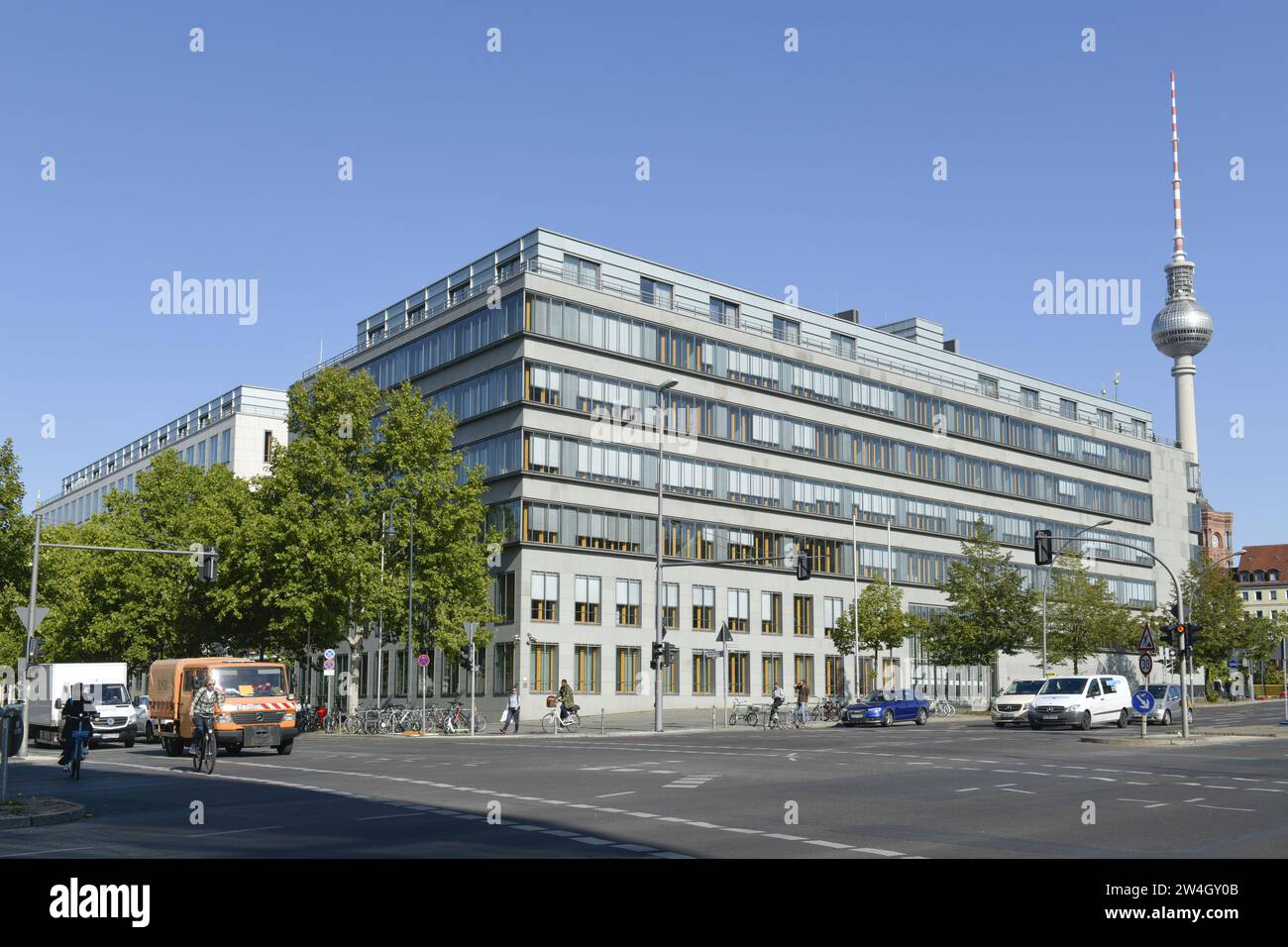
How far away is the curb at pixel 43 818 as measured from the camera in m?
14.1

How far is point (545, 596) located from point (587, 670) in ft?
14.9

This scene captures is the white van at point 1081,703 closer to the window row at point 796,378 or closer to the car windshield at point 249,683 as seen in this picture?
the car windshield at point 249,683

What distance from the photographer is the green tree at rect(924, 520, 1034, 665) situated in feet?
212

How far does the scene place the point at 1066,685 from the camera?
44.2 meters

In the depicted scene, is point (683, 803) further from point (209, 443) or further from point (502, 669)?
point (209, 443)

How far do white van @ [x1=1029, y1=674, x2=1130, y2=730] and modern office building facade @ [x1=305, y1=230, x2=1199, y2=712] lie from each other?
40.2ft

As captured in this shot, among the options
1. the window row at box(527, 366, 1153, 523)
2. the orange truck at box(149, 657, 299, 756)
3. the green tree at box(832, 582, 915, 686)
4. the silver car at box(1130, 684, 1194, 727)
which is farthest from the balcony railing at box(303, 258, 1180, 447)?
the orange truck at box(149, 657, 299, 756)

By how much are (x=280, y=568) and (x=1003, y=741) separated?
2859 cm

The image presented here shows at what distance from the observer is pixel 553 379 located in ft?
207

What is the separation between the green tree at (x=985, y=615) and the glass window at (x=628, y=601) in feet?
54.8

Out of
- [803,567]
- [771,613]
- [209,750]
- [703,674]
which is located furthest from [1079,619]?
[209,750]

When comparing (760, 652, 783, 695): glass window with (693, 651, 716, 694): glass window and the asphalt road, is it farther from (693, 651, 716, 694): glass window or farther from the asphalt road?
the asphalt road
